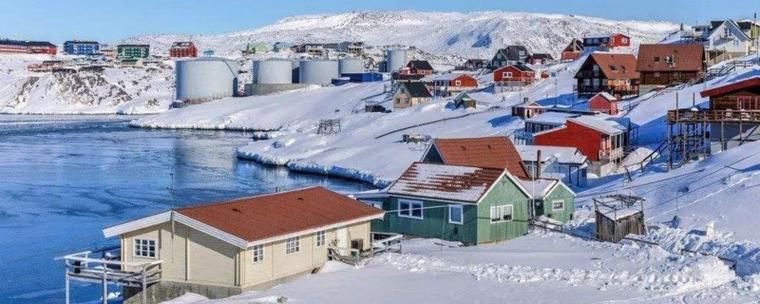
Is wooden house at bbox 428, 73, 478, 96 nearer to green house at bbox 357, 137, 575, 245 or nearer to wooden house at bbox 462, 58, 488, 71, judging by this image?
wooden house at bbox 462, 58, 488, 71

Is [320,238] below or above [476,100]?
below

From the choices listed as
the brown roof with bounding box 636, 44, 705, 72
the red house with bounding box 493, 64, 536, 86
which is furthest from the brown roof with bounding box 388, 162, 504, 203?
the red house with bounding box 493, 64, 536, 86

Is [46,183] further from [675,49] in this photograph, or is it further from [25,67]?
[25,67]

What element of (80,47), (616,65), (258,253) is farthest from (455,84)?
(80,47)

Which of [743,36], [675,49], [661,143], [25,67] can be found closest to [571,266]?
[661,143]

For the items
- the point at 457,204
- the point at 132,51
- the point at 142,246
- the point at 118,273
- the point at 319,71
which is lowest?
the point at 118,273

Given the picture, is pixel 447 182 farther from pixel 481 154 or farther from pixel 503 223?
pixel 481 154
